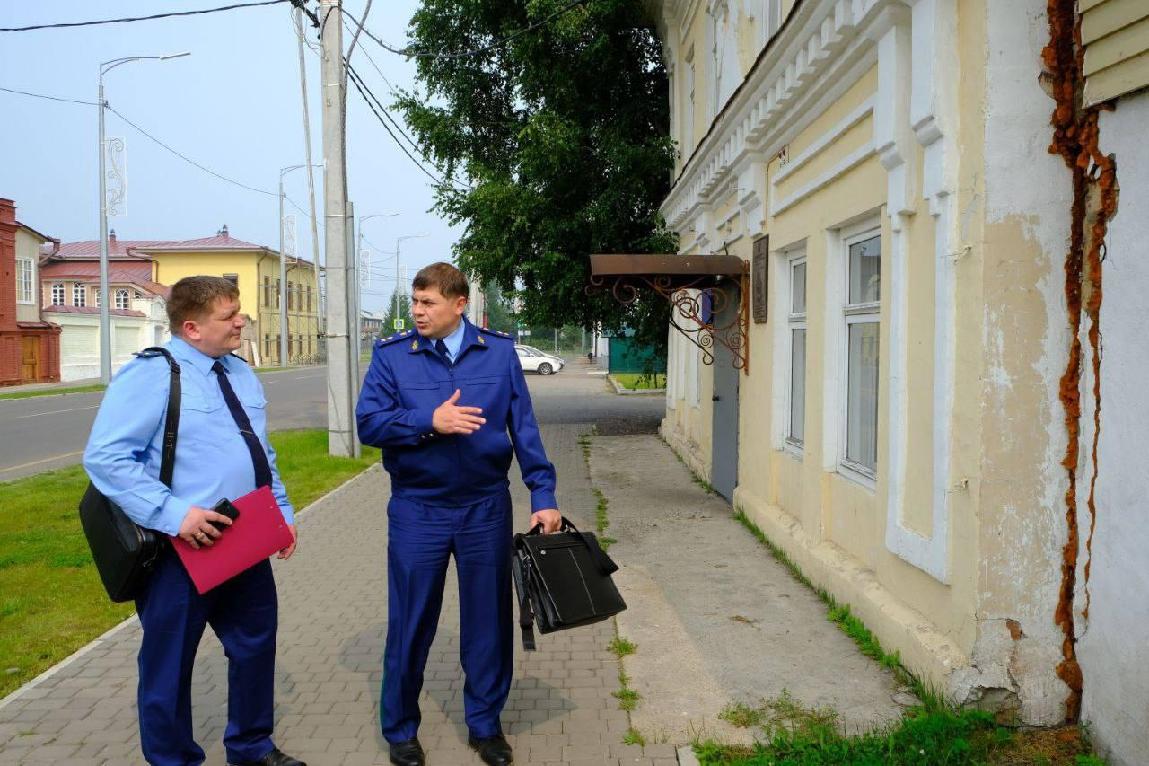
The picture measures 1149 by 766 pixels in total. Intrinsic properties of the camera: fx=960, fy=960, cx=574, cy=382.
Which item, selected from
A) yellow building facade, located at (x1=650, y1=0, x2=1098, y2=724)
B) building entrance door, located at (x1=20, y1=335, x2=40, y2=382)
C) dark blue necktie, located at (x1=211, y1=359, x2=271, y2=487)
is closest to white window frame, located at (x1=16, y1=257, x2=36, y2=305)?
building entrance door, located at (x1=20, y1=335, x2=40, y2=382)

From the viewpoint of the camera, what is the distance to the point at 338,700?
14.8 ft

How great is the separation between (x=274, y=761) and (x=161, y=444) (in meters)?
1.34

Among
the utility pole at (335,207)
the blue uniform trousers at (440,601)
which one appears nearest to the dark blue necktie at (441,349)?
the blue uniform trousers at (440,601)

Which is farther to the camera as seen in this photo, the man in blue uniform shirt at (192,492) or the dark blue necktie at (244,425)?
the dark blue necktie at (244,425)

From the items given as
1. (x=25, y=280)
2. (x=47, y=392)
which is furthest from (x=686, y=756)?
(x=25, y=280)

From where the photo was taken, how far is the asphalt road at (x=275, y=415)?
15.0 metres

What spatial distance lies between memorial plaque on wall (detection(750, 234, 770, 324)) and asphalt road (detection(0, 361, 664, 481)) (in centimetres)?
910

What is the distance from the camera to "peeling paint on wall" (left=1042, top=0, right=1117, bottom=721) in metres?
3.70

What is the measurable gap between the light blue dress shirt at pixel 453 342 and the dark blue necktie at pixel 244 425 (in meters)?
0.80

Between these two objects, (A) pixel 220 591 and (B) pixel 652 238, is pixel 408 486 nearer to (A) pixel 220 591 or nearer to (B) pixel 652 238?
(A) pixel 220 591

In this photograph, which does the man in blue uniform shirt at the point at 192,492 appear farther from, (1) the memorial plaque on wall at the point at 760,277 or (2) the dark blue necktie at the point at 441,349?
(1) the memorial plaque on wall at the point at 760,277

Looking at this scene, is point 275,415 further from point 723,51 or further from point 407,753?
point 407,753

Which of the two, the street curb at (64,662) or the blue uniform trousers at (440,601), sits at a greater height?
the blue uniform trousers at (440,601)

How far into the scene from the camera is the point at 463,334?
152 inches
